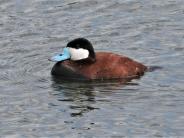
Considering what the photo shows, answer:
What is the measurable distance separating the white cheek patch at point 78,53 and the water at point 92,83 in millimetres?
522

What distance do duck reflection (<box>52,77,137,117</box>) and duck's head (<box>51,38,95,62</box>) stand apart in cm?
42

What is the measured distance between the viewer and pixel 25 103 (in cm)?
1209

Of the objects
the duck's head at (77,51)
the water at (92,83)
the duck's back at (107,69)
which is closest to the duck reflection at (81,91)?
the water at (92,83)

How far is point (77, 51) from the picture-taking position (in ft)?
46.2

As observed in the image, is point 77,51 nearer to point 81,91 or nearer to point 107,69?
point 107,69

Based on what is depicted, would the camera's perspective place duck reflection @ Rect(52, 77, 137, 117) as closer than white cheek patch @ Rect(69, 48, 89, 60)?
Yes

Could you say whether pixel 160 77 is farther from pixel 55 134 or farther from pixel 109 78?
pixel 55 134

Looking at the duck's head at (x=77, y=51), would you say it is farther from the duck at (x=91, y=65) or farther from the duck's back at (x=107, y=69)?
the duck's back at (x=107, y=69)

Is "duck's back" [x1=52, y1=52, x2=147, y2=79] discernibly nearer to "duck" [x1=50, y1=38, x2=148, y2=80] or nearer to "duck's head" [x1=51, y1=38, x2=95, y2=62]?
"duck" [x1=50, y1=38, x2=148, y2=80]

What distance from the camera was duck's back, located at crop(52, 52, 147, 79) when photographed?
45.2 ft

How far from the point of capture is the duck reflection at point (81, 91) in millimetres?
11953

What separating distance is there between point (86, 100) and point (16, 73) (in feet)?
6.24

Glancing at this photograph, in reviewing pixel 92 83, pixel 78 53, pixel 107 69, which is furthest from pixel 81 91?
pixel 78 53

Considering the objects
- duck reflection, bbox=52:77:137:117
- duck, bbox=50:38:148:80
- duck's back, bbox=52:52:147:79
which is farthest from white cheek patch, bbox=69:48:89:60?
duck reflection, bbox=52:77:137:117
